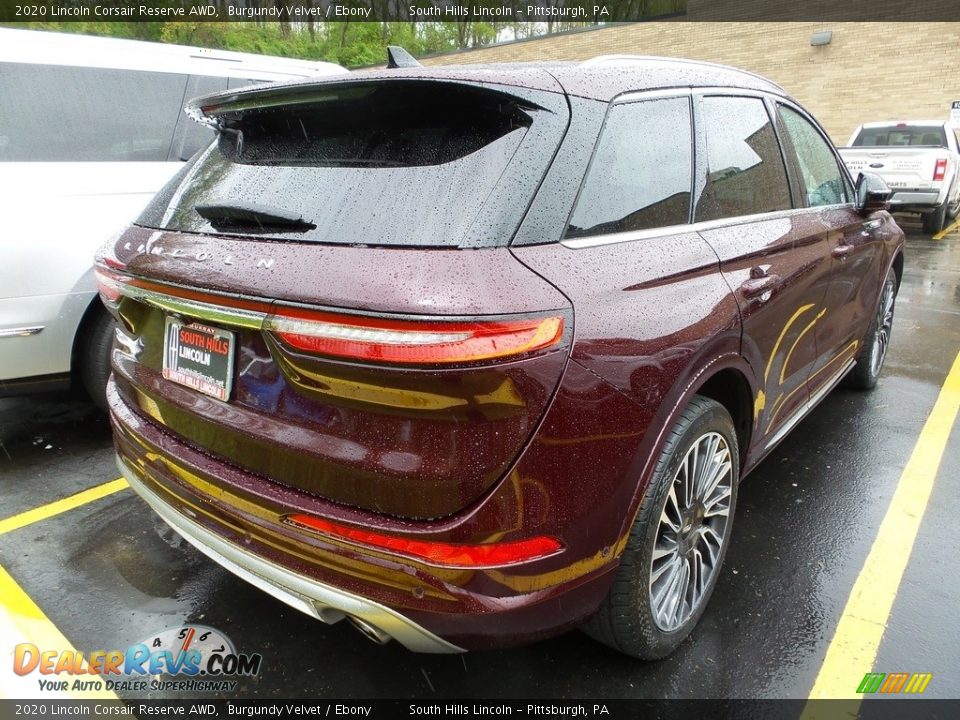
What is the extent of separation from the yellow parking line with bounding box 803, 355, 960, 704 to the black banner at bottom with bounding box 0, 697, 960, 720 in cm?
7

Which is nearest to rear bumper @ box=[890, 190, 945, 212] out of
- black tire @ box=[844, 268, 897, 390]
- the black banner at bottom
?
black tire @ box=[844, 268, 897, 390]

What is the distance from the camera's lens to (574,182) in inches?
67.2

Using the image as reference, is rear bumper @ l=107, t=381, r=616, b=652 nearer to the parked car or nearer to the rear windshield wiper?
the parked car

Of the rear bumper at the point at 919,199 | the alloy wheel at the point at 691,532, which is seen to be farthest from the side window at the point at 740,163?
the rear bumper at the point at 919,199

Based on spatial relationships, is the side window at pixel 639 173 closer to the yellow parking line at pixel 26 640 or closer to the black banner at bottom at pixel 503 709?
the black banner at bottom at pixel 503 709

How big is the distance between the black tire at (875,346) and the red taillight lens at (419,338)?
3480 millimetres

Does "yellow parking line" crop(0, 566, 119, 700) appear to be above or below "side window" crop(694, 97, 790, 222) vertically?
below

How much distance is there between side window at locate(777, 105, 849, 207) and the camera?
9.96 feet

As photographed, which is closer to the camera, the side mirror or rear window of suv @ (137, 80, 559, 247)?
rear window of suv @ (137, 80, 559, 247)

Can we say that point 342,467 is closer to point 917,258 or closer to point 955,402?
point 955,402

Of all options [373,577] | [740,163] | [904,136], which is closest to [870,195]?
[740,163]

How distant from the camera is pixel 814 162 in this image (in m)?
3.23

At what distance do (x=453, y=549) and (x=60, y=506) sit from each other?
2.49m

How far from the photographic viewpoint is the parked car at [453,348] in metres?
1.49
